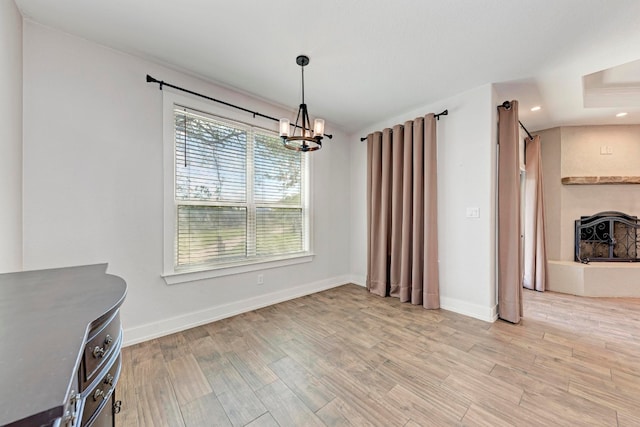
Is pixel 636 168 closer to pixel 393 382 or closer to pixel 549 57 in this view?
pixel 549 57

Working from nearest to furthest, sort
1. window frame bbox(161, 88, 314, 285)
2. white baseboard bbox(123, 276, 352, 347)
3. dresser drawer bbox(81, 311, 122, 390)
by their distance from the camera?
1. dresser drawer bbox(81, 311, 122, 390)
2. white baseboard bbox(123, 276, 352, 347)
3. window frame bbox(161, 88, 314, 285)

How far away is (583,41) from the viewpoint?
2107 mm

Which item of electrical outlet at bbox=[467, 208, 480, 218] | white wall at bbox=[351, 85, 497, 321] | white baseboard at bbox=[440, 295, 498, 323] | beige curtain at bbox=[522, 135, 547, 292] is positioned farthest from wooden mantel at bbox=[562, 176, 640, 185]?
white baseboard at bbox=[440, 295, 498, 323]

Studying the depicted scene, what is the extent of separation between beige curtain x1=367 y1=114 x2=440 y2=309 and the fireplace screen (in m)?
2.82

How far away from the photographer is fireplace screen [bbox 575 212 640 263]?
3.89m

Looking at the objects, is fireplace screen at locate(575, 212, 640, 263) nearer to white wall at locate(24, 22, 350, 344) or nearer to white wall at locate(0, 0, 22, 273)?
white wall at locate(24, 22, 350, 344)

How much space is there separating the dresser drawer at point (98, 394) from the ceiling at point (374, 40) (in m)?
2.26

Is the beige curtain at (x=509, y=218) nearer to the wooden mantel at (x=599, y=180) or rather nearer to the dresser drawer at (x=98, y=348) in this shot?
the wooden mantel at (x=599, y=180)

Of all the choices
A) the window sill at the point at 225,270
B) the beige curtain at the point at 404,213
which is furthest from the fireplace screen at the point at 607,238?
the window sill at the point at 225,270

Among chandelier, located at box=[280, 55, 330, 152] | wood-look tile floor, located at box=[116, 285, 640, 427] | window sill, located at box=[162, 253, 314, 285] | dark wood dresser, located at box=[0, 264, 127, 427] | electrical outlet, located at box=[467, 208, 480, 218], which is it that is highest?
chandelier, located at box=[280, 55, 330, 152]

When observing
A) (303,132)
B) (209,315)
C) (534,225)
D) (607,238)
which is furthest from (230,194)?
(607,238)

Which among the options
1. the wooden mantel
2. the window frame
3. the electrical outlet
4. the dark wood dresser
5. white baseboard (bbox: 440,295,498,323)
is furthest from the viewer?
the wooden mantel

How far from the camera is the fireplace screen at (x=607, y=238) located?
3.89 metres

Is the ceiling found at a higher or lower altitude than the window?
higher
